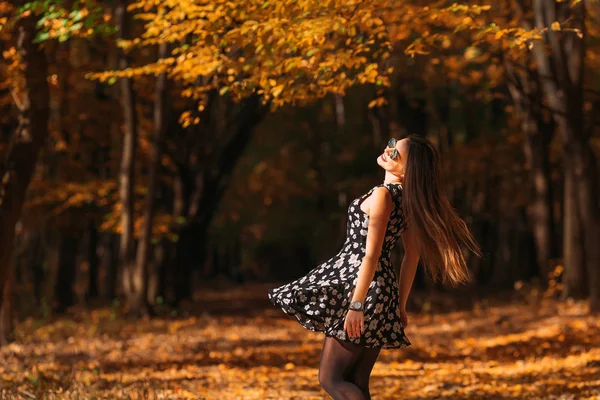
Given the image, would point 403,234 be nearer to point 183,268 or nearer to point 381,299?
point 381,299

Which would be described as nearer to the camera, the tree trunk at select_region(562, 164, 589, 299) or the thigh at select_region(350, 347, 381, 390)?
the thigh at select_region(350, 347, 381, 390)

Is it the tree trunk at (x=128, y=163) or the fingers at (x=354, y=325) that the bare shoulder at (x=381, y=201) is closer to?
the fingers at (x=354, y=325)

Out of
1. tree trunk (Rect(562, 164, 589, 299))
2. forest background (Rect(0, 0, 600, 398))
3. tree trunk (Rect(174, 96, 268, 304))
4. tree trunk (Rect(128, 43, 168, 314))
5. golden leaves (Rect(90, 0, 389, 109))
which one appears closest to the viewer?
golden leaves (Rect(90, 0, 389, 109))

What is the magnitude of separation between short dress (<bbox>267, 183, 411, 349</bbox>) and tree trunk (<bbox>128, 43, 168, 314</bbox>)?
13.5m

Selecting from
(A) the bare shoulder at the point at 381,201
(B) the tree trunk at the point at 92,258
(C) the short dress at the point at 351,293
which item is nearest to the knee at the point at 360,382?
(C) the short dress at the point at 351,293

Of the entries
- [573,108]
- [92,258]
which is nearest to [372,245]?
[573,108]

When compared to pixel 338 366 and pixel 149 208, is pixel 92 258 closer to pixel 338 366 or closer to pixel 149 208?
pixel 149 208

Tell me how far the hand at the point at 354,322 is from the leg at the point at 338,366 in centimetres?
17

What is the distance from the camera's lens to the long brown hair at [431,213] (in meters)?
5.11

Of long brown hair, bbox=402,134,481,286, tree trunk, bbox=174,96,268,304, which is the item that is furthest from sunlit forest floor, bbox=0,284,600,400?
long brown hair, bbox=402,134,481,286

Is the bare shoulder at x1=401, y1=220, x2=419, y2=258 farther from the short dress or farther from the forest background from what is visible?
the forest background

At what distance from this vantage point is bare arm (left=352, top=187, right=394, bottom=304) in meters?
5.00

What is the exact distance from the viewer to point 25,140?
394 inches

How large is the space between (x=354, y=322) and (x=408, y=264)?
2.02 feet
